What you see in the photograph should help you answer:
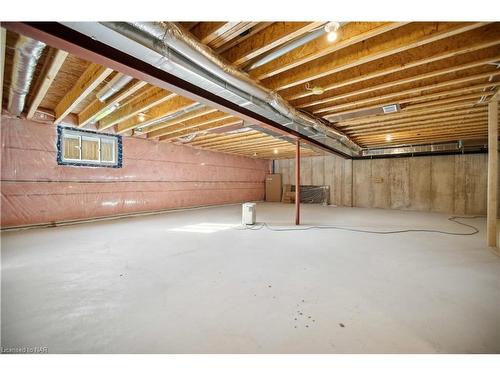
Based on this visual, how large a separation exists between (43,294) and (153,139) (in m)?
5.03

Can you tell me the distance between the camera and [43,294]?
69.2 inches

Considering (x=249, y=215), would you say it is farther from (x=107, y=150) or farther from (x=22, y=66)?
(x=107, y=150)

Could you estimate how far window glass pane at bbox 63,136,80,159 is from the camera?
4.73 meters

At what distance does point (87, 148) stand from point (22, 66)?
3.21 meters

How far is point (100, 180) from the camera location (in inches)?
205

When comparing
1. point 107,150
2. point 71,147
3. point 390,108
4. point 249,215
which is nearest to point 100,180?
point 107,150

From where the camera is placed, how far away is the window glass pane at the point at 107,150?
5.30 m

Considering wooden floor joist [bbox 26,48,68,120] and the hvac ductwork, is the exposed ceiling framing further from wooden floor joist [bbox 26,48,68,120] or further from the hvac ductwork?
the hvac ductwork

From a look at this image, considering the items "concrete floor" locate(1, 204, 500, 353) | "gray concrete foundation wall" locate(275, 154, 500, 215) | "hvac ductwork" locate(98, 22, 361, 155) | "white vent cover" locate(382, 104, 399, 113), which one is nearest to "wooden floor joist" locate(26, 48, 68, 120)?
"hvac ductwork" locate(98, 22, 361, 155)

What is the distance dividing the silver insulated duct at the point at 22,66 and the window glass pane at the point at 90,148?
1.64m

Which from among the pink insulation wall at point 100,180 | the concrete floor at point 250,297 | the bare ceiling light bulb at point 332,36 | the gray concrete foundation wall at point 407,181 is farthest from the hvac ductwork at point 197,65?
the gray concrete foundation wall at point 407,181

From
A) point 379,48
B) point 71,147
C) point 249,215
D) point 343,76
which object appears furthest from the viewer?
point 71,147
